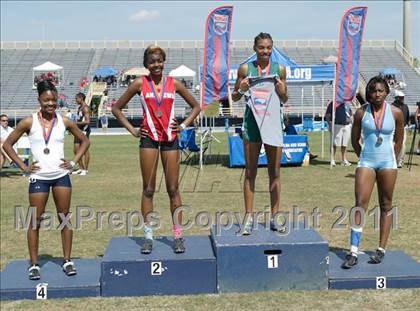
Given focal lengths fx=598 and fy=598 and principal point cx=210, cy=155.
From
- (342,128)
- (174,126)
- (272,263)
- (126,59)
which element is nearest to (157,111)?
(174,126)

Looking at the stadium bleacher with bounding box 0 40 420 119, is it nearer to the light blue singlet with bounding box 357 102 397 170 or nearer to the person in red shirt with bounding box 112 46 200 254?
the light blue singlet with bounding box 357 102 397 170

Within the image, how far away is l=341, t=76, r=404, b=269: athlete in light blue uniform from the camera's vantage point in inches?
223

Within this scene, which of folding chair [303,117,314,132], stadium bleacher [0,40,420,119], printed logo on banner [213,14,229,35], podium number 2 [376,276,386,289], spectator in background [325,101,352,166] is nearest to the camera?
podium number 2 [376,276,386,289]

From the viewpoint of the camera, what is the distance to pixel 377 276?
5508 mm

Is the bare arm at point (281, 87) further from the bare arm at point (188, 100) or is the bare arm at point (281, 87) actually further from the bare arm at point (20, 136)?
the bare arm at point (20, 136)

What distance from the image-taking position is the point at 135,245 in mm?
6016

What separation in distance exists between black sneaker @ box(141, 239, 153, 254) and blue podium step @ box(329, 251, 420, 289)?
1717 mm

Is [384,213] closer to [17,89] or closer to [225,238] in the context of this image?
[225,238]

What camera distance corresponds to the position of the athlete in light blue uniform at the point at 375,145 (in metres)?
5.66

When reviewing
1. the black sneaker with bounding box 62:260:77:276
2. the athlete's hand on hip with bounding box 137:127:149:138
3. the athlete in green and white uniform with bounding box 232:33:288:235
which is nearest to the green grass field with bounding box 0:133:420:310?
the black sneaker with bounding box 62:260:77:276

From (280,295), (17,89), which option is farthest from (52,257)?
(17,89)

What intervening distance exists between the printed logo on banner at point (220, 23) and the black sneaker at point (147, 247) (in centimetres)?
1016

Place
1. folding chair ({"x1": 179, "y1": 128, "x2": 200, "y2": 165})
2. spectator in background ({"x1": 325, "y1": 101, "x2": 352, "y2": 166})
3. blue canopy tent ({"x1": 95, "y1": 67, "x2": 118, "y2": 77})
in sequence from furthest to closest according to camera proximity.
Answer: blue canopy tent ({"x1": 95, "y1": 67, "x2": 118, "y2": 77}) < folding chair ({"x1": 179, "y1": 128, "x2": 200, "y2": 165}) < spectator in background ({"x1": 325, "y1": 101, "x2": 352, "y2": 166})

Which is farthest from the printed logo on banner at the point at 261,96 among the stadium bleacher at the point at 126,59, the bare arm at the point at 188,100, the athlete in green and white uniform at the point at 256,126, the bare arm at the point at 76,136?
the stadium bleacher at the point at 126,59
